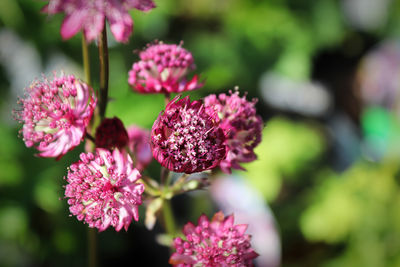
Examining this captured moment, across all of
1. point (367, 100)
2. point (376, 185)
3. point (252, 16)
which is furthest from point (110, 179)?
point (367, 100)

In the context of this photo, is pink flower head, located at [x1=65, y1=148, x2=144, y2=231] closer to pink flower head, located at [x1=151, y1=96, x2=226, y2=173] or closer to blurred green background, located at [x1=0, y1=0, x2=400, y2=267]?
pink flower head, located at [x1=151, y1=96, x2=226, y2=173]

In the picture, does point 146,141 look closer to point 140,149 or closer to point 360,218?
point 140,149

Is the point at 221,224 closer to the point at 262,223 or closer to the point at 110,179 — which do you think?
the point at 110,179

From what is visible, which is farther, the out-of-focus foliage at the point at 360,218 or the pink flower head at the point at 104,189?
the out-of-focus foliage at the point at 360,218

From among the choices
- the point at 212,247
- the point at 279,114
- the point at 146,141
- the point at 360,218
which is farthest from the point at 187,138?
the point at 279,114

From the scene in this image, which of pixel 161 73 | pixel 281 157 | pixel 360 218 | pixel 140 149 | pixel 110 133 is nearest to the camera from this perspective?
pixel 110 133

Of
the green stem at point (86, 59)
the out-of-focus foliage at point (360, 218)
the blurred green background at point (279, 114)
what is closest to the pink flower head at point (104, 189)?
the green stem at point (86, 59)

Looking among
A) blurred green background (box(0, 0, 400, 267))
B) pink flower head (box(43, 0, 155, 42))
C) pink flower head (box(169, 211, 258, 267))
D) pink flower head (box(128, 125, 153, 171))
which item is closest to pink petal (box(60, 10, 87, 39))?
pink flower head (box(43, 0, 155, 42))

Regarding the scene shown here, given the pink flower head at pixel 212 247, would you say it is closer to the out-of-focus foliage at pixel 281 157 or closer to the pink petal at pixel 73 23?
the pink petal at pixel 73 23
